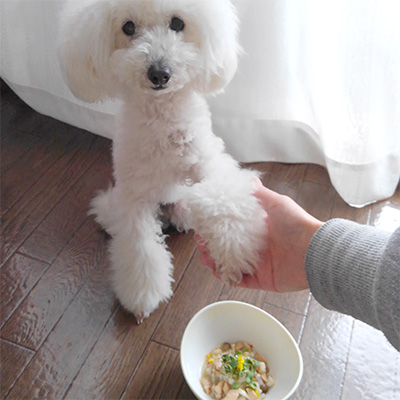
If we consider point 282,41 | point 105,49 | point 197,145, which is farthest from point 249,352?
point 282,41

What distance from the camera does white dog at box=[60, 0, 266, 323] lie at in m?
0.92

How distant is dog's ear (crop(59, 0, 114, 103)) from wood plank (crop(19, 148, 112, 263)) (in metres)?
0.58

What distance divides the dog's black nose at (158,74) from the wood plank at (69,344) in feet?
2.28

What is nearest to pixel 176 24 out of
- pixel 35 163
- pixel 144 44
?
pixel 144 44

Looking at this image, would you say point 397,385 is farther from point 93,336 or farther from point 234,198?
point 93,336

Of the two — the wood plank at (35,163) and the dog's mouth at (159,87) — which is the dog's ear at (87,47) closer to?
the dog's mouth at (159,87)

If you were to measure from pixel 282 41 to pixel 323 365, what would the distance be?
968 millimetres

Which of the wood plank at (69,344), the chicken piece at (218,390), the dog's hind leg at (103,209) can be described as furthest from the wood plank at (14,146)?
the chicken piece at (218,390)

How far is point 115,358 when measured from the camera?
116 cm

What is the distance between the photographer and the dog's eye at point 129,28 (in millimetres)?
972

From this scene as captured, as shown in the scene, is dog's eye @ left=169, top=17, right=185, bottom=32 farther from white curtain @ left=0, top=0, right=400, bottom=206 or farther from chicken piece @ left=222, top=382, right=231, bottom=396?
chicken piece @ left=222, top=382, right=231, bottom=396

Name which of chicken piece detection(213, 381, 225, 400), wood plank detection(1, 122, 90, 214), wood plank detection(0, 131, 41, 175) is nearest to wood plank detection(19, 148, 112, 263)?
wood plank detection(1, 122, 90, 214)

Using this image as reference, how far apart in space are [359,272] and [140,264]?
69 cm

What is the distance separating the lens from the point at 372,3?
1157 mm
